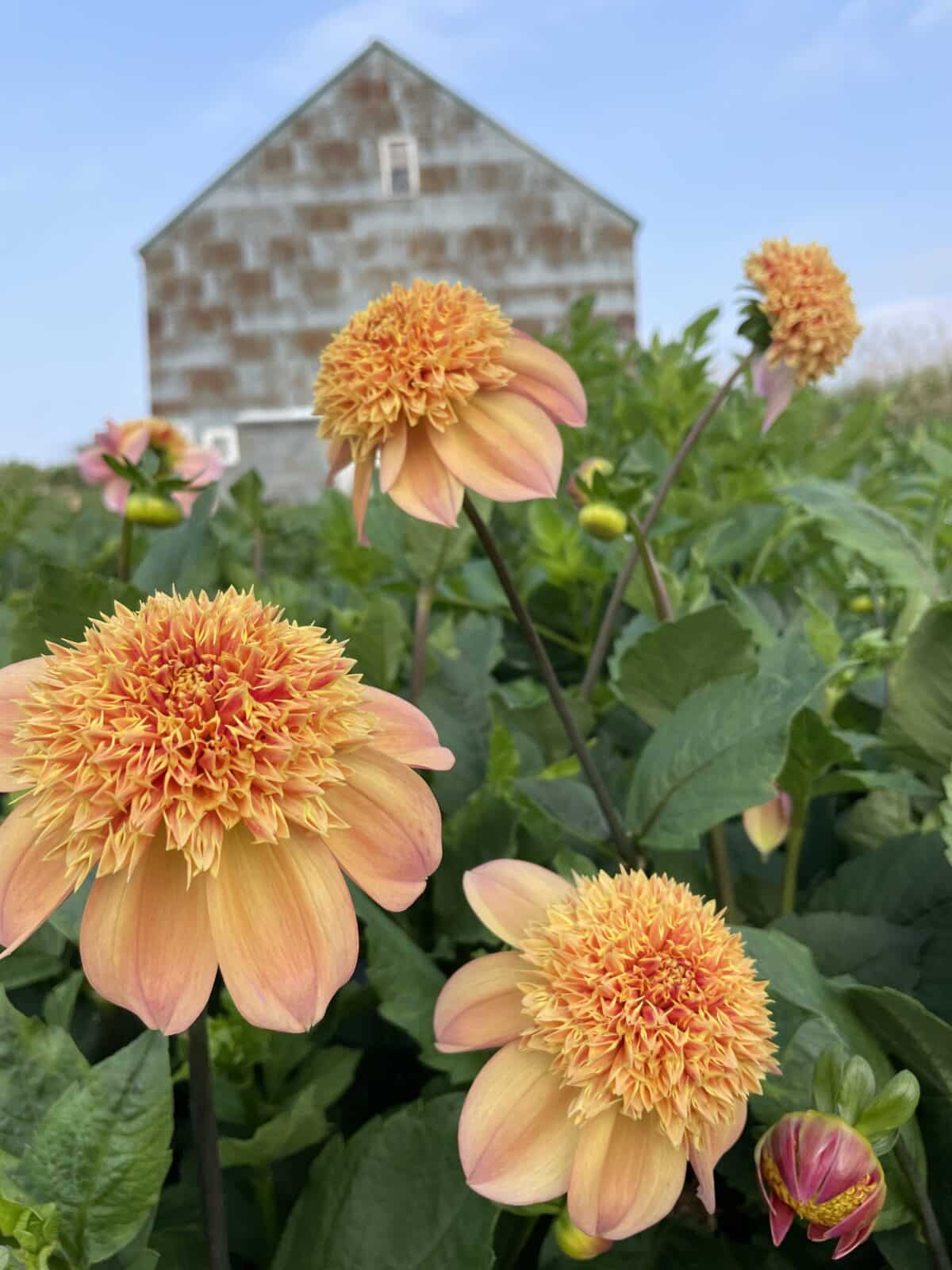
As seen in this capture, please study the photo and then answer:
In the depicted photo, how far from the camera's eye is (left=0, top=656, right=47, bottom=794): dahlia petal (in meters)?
0.43

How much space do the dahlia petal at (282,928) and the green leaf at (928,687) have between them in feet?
1.63

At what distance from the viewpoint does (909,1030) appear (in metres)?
0.57

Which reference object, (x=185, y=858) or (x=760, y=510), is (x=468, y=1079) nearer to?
(x=185, y=858)

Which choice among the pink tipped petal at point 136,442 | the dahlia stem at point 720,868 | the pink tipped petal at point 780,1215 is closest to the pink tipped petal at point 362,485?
the dahlia stem at point 720,868

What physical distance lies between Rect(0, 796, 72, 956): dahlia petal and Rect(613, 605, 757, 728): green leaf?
474mm

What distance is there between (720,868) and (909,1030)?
203 mm

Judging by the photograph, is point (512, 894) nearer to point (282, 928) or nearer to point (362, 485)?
point (282, 928)

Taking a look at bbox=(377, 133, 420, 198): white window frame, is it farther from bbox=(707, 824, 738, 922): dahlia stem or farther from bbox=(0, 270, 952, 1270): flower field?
bbox=(707, 824, 738, 922): dahlia stem

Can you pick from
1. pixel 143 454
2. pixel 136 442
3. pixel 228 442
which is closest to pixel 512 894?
pixel 143 454

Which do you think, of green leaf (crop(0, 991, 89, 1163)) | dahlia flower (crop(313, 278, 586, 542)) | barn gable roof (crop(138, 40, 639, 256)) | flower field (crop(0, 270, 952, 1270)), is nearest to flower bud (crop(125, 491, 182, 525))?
flower field (crop(0, 270, 952, 1270))

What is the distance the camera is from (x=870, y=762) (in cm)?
97

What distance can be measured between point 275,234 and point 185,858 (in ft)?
32.5

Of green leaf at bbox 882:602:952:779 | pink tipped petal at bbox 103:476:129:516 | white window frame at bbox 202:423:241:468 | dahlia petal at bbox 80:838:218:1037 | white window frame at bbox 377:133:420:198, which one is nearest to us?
dahlia petal at bbox 80:838:218:1037

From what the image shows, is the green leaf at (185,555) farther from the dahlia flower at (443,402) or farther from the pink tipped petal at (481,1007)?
the pink tipped petal at (481,1007)
